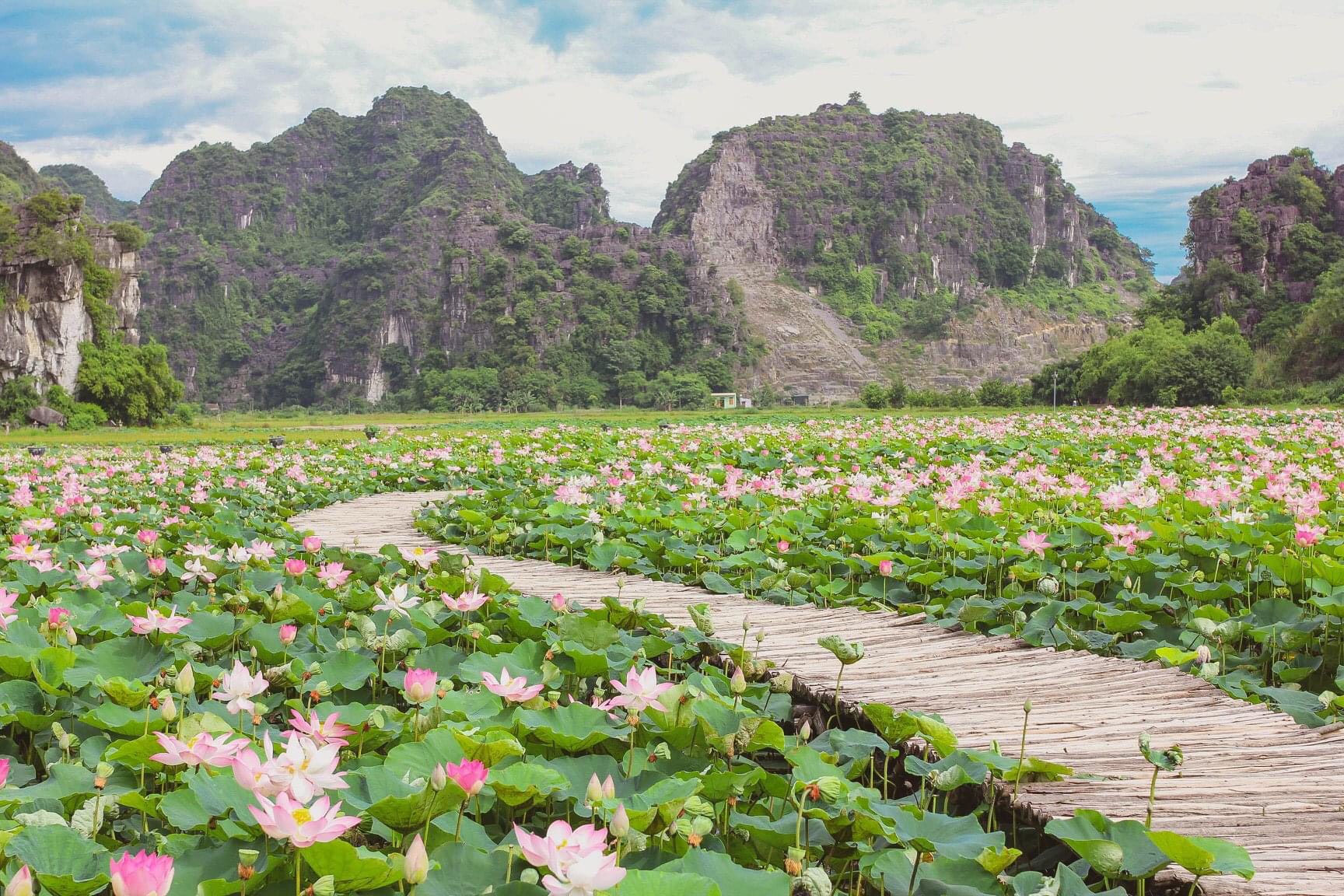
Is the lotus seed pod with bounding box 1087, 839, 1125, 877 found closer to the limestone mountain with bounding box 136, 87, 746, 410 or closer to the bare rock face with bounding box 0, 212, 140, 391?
the bare rock face with bounding box 0, 212, 140, 391

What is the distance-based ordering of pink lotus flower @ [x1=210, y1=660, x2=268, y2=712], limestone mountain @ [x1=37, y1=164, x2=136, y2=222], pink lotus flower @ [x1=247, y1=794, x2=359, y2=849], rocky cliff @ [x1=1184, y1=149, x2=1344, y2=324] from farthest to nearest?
limestone mountain @ [x1=37, y1=164, x2=136, y2=222]
rocky cliff @ [x1=1184, y1=149, x2=1344, y2=324]
pink lotus flower @ [x1=210, y1=660, x2=268, y2=712]
pink lotus flower @ [x1=247, y1=794, x2=359, y2=849]

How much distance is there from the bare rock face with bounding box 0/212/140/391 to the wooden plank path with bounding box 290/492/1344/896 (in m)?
46.8

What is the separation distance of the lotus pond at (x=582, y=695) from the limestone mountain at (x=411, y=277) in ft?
226

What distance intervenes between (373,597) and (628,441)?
1129 centimetres

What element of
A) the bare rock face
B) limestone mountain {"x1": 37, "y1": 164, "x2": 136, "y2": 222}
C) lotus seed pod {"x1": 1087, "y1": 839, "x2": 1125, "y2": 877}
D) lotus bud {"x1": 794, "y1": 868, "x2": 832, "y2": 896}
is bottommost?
lotus seed pod {"x1": 1087, "y1": 839, "x2": 1125, "y2": 877}

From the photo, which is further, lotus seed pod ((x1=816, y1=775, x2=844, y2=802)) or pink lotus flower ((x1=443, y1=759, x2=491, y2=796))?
lotus seed pod ((x1=816, y1=775, x2=844, y2=802))

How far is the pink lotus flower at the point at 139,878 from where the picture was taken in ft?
3.53

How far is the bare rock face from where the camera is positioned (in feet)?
136

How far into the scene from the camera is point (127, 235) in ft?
172

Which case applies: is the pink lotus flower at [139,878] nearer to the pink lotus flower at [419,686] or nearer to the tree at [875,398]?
the pink lotus flower at [419,686]

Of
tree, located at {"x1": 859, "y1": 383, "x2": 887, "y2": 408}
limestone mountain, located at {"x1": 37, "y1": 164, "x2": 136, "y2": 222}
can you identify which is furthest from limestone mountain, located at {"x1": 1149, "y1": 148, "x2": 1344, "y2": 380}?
limestone mountain, located at {"x1": 37, "y1": 164, "x2": 136, "y2": 222}

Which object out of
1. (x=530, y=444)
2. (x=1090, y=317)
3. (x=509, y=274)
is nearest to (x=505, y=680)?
(x=530, y=444)

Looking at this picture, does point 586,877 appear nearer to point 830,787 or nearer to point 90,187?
point 830,787

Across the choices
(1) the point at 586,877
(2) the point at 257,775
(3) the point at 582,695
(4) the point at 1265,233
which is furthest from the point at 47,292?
(4) the point at 1265,233
